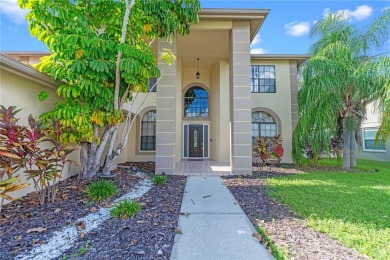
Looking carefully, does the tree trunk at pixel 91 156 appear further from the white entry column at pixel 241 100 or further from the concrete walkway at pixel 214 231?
the white entry column at pixel 241 100

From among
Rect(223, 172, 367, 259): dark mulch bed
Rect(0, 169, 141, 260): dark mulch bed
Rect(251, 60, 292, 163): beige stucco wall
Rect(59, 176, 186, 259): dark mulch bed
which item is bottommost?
Rect(223, 172, 367, 259): dark mulch bed

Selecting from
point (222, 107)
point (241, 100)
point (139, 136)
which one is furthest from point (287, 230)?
point (139, 136)

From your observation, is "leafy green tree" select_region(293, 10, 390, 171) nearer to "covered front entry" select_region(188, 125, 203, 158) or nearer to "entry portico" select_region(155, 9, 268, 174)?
"entry portico" select_region(155, 9, 268, 174)

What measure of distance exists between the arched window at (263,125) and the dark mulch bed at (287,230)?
700 cm

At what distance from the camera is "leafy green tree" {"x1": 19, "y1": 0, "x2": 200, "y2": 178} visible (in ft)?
16.1

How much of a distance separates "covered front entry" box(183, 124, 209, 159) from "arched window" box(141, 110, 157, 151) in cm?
199

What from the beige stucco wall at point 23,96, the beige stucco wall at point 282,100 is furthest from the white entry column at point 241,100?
the beige stucco wall at point 23,96

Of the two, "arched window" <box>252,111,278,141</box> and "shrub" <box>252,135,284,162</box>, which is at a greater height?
"arched window" <box>252,111,278,141</box>

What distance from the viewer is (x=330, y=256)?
2.54m

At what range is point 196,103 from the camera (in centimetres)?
1336

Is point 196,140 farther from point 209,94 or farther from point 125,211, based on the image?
point 125,211

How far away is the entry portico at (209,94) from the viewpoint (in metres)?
7.81

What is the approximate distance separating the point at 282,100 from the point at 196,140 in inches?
217

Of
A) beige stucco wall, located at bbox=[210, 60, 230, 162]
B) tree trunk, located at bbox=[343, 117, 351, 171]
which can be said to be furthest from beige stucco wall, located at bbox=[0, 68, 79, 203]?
tree trunk, located at bbox=[343, 117, 351, 171]
